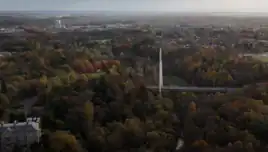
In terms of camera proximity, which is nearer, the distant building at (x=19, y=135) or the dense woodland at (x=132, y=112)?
the dense woodland at (x=132, y=112)

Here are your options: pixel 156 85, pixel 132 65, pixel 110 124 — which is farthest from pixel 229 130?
pixel 132 65

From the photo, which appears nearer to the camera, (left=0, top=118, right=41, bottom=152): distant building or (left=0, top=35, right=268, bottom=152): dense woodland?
(left=0, top=35, right=268, bottom=152): dense woodland

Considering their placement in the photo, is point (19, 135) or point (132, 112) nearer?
point (19, 135)

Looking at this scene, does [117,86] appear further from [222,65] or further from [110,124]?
[222,65]
